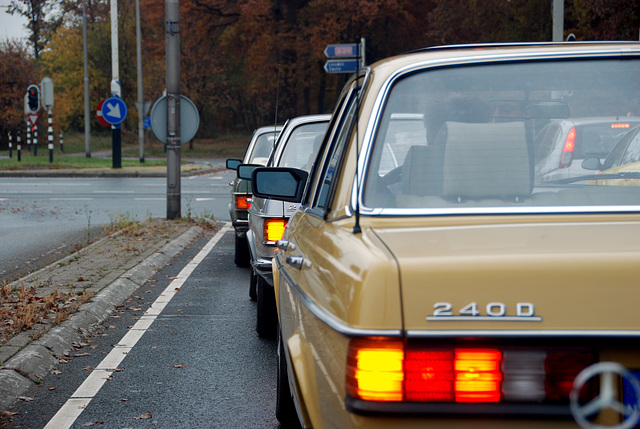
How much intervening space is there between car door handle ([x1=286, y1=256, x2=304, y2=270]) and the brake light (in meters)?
1.01

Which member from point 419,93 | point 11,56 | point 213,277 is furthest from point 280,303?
point 11,56

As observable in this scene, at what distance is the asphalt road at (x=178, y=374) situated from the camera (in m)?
4.68

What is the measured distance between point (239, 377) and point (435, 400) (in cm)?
361

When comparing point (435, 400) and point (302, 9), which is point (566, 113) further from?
point (302, 9)

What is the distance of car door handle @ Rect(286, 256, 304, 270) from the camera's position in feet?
10.2

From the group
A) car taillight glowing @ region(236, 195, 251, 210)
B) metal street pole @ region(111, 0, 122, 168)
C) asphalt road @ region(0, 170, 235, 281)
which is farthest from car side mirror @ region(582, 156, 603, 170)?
metal street pole @ region(111, 0, 122, 168)

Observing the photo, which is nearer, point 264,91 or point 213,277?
point 213,277

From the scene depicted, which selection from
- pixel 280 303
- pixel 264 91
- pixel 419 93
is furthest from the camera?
pixel 264 91

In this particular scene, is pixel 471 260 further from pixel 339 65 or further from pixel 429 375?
pixel 339 65

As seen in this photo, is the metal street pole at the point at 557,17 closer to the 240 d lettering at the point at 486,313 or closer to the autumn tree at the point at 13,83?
the 240 d lettering at the point at 486,313

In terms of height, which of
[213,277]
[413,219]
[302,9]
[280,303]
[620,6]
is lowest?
[213,277]

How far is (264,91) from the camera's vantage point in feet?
178

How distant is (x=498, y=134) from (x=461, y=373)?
1.08 m

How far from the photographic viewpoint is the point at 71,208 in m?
18.8
